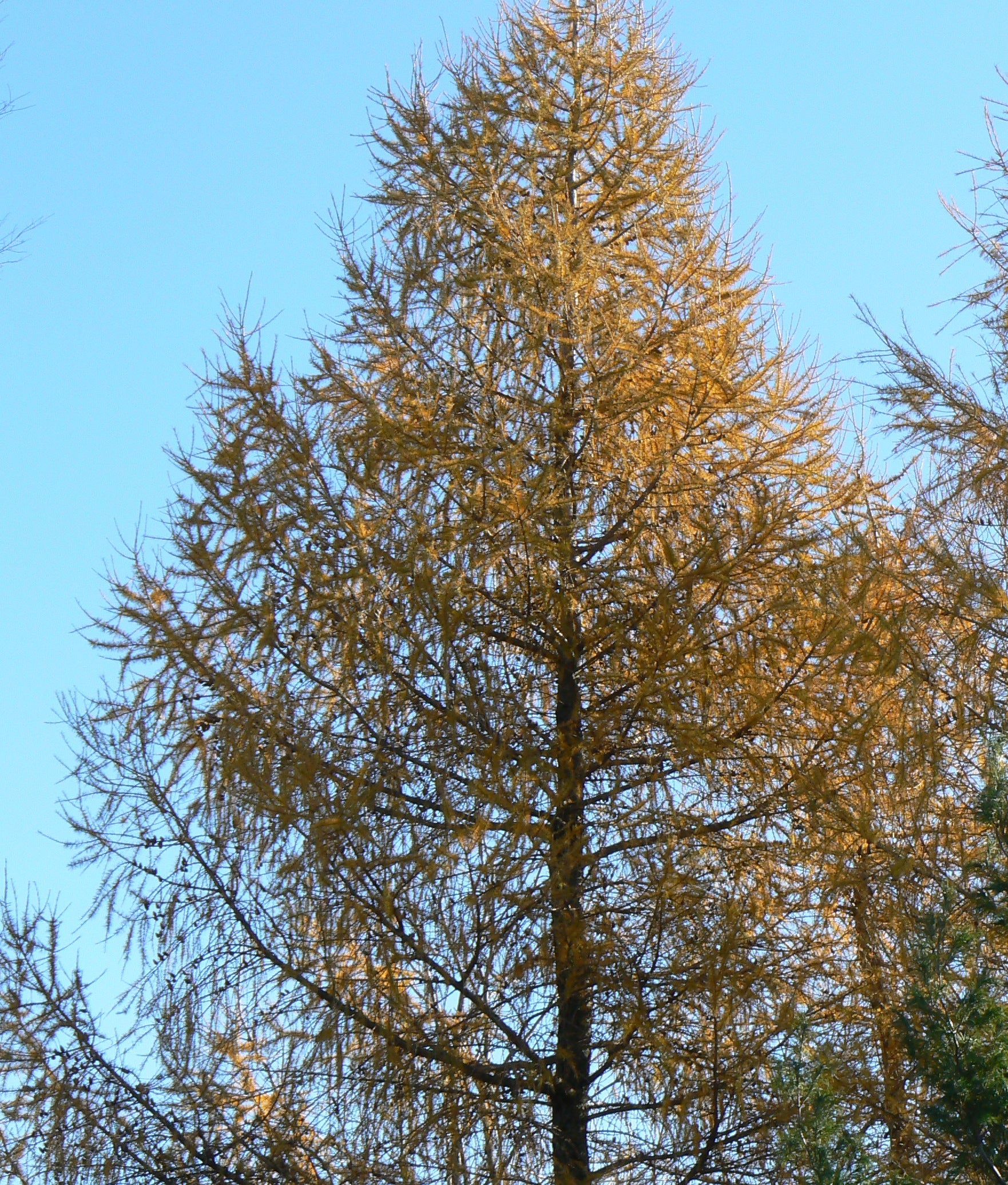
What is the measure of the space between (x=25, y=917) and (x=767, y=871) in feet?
11.5

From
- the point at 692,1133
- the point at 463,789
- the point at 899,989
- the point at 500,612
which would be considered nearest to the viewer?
the point at 692,1133

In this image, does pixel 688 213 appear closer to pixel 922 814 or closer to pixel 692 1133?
pixel 922 814

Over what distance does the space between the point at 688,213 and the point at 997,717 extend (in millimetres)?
3686

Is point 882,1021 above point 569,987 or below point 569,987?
below

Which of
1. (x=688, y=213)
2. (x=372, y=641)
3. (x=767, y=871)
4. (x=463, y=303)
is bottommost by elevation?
(x=767, y=871)

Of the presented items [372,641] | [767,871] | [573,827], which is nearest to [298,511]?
[372,641]

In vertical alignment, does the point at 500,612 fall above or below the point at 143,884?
above

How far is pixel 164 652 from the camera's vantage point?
711 cm

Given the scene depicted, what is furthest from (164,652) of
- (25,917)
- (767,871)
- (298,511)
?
(767,871)

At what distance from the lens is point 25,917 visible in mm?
6750

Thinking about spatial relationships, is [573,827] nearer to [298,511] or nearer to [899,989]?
[899,989]

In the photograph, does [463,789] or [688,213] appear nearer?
[463,789]

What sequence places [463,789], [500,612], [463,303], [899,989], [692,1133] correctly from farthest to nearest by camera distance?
[463,303] → [500,612] → [463,789] → [899,989] → [692,1133]

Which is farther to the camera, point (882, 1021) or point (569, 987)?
point (882, 1021)
